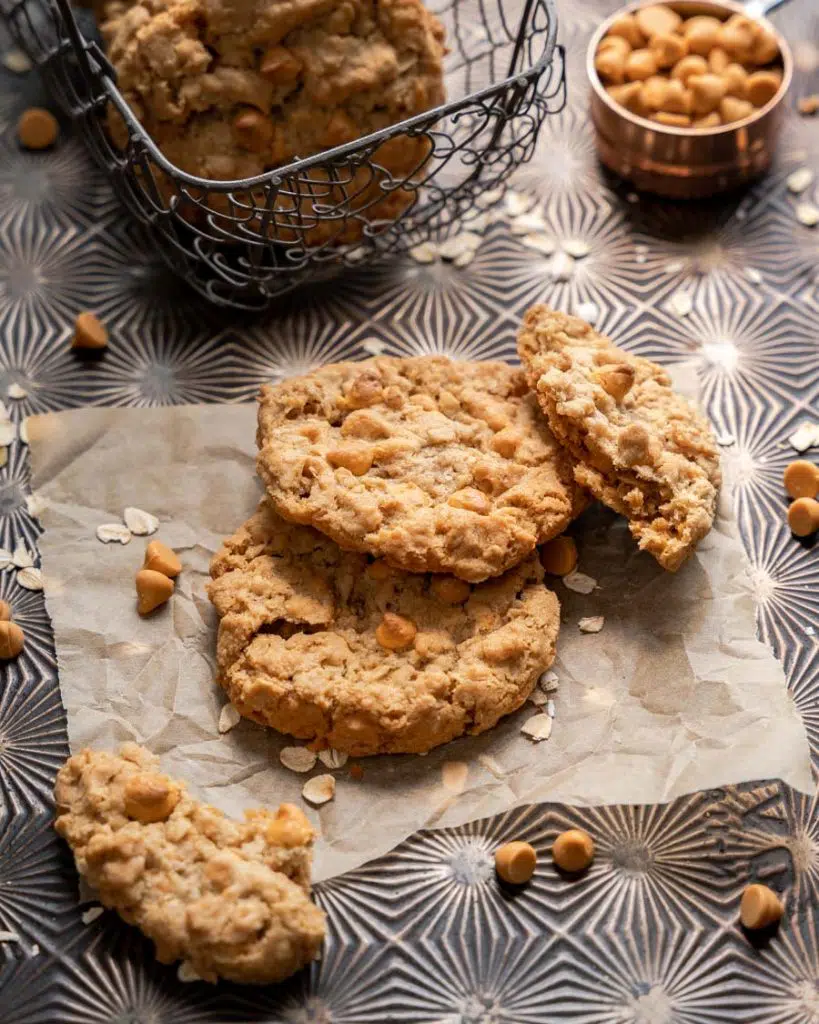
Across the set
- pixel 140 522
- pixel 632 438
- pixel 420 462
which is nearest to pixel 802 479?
pixel 632 438

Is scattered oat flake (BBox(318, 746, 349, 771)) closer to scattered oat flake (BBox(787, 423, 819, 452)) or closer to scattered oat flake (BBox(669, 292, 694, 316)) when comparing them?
scattered oat flake (BBox(787, 423, 819, 452))

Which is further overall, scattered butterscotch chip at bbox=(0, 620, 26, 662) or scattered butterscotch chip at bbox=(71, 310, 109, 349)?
scattered butterscotch chip at bbox=(71, 310, 109, 349)

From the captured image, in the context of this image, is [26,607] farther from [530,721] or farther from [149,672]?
[530,721]

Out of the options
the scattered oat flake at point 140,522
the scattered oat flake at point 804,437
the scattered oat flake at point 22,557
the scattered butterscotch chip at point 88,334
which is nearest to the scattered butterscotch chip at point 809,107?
the scattered oat flake at point 804,437

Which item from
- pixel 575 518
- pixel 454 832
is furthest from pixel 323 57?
pixel 454 832

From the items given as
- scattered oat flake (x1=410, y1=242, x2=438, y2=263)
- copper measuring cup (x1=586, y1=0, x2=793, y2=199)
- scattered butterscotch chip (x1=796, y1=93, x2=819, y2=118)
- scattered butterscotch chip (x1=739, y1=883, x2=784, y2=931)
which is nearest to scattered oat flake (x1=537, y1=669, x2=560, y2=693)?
scattered butterscotch chip (x1=739, y1=883, x2=784, y2=931)

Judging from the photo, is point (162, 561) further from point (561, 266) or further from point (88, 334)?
point (561, 266)
